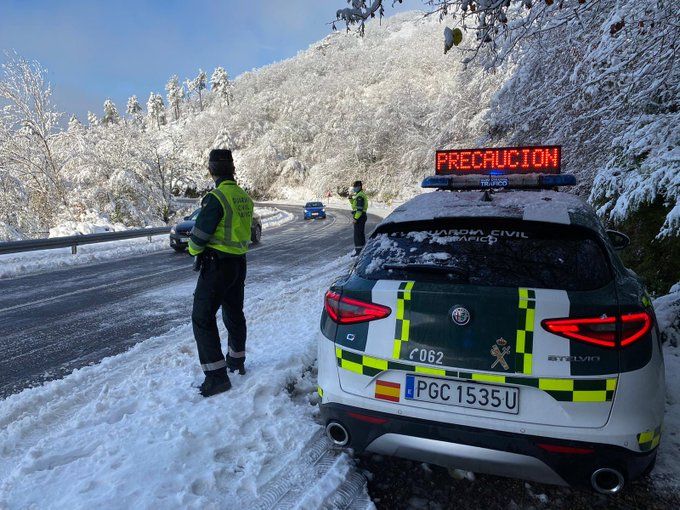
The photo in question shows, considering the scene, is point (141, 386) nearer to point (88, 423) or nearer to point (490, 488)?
point (88, 423)

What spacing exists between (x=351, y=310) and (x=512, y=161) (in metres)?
3.17

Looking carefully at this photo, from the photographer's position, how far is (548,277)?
7.53 ft

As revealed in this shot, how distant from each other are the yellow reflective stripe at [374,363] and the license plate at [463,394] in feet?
0.46

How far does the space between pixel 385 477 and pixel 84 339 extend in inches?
175

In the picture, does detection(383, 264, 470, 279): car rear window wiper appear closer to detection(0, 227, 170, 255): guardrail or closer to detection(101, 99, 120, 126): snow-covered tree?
detection(0, 227, 170, 255): guardrail

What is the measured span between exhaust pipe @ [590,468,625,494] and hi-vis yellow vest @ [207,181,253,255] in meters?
2.89

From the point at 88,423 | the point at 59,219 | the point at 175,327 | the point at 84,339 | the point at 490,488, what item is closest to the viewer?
the point at 490,488

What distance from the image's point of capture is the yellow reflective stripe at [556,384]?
2.09 meters

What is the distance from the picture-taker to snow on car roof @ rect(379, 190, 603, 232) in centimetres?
261

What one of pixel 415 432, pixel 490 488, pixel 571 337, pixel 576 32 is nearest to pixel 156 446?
pixel 415 432

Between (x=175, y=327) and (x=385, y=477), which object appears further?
(x=175, y=327)

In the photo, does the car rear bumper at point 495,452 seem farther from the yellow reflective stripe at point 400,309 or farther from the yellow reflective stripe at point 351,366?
the yellow reflective stripe at point 400,309

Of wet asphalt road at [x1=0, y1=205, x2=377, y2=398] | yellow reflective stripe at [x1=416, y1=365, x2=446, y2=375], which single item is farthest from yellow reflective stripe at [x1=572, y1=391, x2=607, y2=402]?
wet asphalt road at [x1=0, y1=205, x2=377, y2=398]

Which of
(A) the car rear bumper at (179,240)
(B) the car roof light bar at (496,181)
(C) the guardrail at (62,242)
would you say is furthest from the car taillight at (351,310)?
(A) the car rear bumper at (179,240)
